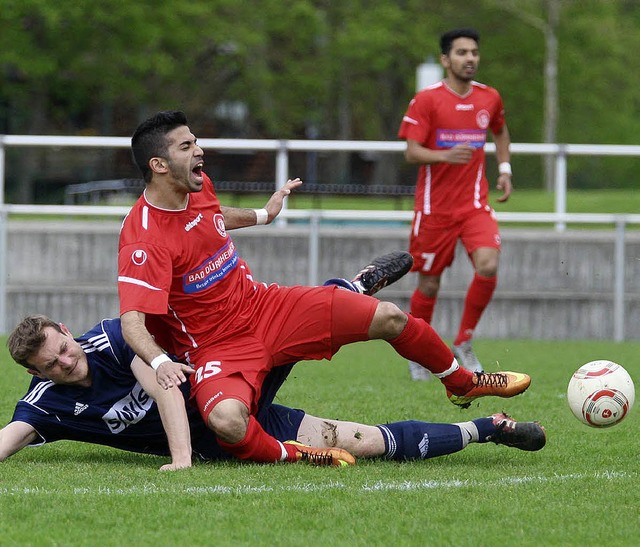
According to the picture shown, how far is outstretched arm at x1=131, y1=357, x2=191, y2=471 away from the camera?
6.19 metres

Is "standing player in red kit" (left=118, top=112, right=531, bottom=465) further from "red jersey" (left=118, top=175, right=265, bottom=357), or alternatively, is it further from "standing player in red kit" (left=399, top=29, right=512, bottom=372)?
"standing player in red kit" (left=399, top=29, right=512, bottom=372)

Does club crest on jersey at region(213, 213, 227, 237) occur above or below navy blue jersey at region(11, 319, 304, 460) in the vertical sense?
above

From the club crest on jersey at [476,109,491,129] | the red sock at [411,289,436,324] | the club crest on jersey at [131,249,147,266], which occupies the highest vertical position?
the club crest on jersey at [476,109,491,129]

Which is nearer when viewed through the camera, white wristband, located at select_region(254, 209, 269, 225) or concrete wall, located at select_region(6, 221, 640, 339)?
white wristband, located at select_region(254, 209, 269, 225)

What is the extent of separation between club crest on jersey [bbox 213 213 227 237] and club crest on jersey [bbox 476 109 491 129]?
3790 mm

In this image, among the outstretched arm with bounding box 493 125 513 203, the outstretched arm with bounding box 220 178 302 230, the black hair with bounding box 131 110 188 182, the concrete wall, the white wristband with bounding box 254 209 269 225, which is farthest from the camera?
the concrete wall

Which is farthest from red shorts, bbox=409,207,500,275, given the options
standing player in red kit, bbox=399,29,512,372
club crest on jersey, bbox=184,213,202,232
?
club crest on jersey, bbox=184,213,202,232

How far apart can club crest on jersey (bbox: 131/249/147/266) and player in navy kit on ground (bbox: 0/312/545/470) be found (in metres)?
0.40

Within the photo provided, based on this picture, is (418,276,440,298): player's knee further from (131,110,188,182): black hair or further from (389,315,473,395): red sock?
(131,110,188,182): black hair

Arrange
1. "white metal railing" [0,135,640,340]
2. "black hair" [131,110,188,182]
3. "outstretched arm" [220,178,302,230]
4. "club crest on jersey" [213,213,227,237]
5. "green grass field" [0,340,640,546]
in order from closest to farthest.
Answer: "green grass field" [0,340,640,546], "black hair" [131,110,188,182], "club crest on jersey" [213,213,227,237], "outstretched arm" [220,178,302,230], "white metal railing" [0,135,640,340]

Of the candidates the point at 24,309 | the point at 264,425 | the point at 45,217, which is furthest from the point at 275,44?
the point at 264,425

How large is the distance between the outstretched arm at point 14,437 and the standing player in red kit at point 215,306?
796 mm

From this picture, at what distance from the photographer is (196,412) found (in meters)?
6.53

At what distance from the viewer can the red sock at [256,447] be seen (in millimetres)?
6253
